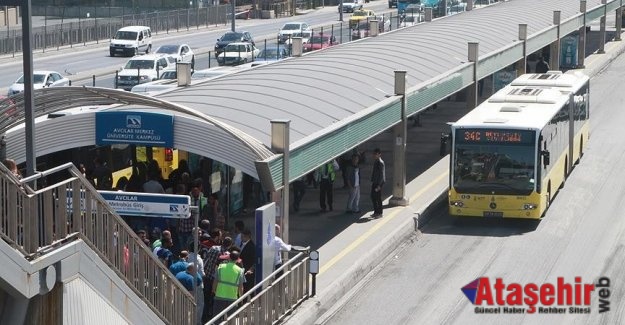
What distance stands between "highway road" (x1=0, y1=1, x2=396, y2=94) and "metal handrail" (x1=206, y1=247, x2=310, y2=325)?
104ft

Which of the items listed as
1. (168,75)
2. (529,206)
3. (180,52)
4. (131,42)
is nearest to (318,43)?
(180,52)

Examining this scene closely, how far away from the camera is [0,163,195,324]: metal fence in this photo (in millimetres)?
13500

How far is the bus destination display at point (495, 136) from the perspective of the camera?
27.9 metres

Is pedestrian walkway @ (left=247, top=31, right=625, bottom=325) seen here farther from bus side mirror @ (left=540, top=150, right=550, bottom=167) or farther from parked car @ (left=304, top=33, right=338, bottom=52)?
parked car @ (left=304, top=33, right=338, bottom=52)

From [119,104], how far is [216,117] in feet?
5.56

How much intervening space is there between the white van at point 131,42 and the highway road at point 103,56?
0.68 meters

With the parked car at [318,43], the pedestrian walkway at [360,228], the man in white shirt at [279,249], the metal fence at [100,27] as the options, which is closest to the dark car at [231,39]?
the parked car at [318,43]

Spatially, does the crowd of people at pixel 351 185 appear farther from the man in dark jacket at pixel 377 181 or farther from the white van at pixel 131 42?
the white van at pixel 131 42

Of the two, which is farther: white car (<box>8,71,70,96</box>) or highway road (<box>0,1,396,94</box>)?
highway road (<box>0,1,396,94</box>)

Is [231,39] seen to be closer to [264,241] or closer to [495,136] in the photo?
[495,136]

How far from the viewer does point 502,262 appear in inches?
983

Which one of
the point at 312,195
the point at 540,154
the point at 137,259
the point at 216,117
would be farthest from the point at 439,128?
the point at 137,259

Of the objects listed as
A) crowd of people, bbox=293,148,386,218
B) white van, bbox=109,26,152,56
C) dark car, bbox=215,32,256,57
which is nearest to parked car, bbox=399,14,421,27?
dark car, bbox=215,32,256,57

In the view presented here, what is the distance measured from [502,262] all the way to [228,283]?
784 centimetres
